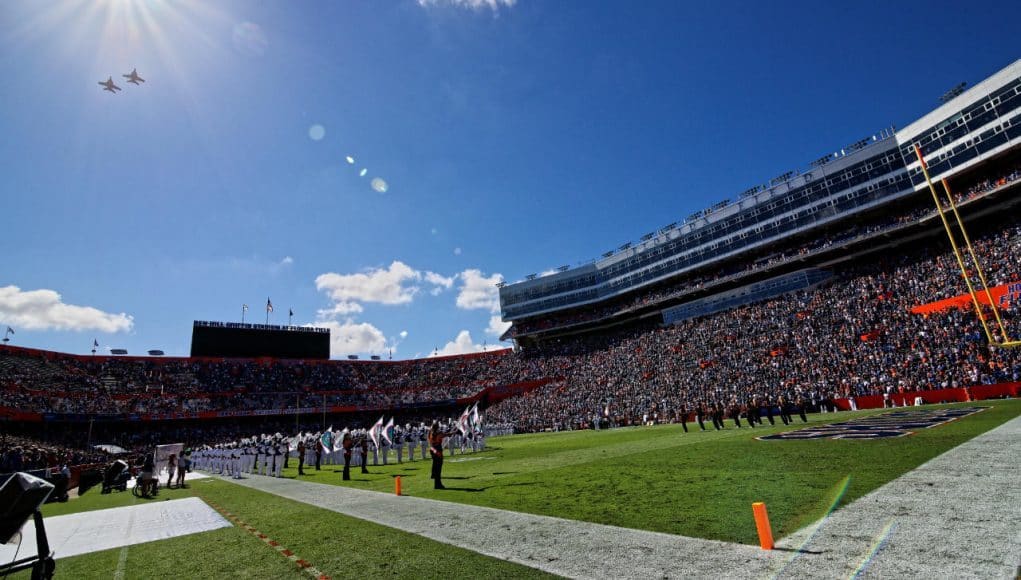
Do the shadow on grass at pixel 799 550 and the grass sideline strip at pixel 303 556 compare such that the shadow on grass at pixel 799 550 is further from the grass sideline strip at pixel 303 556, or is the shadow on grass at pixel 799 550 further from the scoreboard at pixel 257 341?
the scoreboard at pixel 257 341

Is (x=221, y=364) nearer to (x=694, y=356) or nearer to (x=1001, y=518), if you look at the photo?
(x=694, y=356)

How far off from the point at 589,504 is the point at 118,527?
11.1 m

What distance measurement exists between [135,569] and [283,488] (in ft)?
33.2

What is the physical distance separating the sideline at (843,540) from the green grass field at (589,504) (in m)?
0.38

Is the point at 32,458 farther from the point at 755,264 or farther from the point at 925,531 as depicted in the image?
the point at 755,264

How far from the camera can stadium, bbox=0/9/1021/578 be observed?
610 centimetres

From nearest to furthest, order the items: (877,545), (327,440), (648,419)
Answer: (877,545) → (327,440) → (648,419)

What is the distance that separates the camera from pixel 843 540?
526 cm

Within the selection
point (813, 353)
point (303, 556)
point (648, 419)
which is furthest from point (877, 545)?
point (813, 353)

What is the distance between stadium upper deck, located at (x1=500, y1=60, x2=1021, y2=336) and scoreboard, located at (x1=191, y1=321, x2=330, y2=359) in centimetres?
3841

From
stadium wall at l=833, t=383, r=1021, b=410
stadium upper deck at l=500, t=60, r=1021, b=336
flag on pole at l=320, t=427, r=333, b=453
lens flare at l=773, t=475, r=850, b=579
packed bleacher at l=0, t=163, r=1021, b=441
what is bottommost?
lens flare at l=773, t=475, r=850, b=579

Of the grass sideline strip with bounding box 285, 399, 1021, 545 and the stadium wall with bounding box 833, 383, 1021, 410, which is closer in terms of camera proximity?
the grass sideline strip with bounding box 285, 399, 1021, 545

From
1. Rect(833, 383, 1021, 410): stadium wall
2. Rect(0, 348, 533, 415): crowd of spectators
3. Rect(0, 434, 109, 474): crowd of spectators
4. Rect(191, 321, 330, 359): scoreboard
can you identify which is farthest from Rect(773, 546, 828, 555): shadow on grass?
Rect(191, 321, 330, 359): scoreboard

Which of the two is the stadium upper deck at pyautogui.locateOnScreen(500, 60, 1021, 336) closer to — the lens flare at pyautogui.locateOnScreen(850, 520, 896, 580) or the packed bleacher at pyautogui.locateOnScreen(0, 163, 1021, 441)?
the packed bleacher at pyautogui.locateOnScreen(0, 163, 1021, 441)
